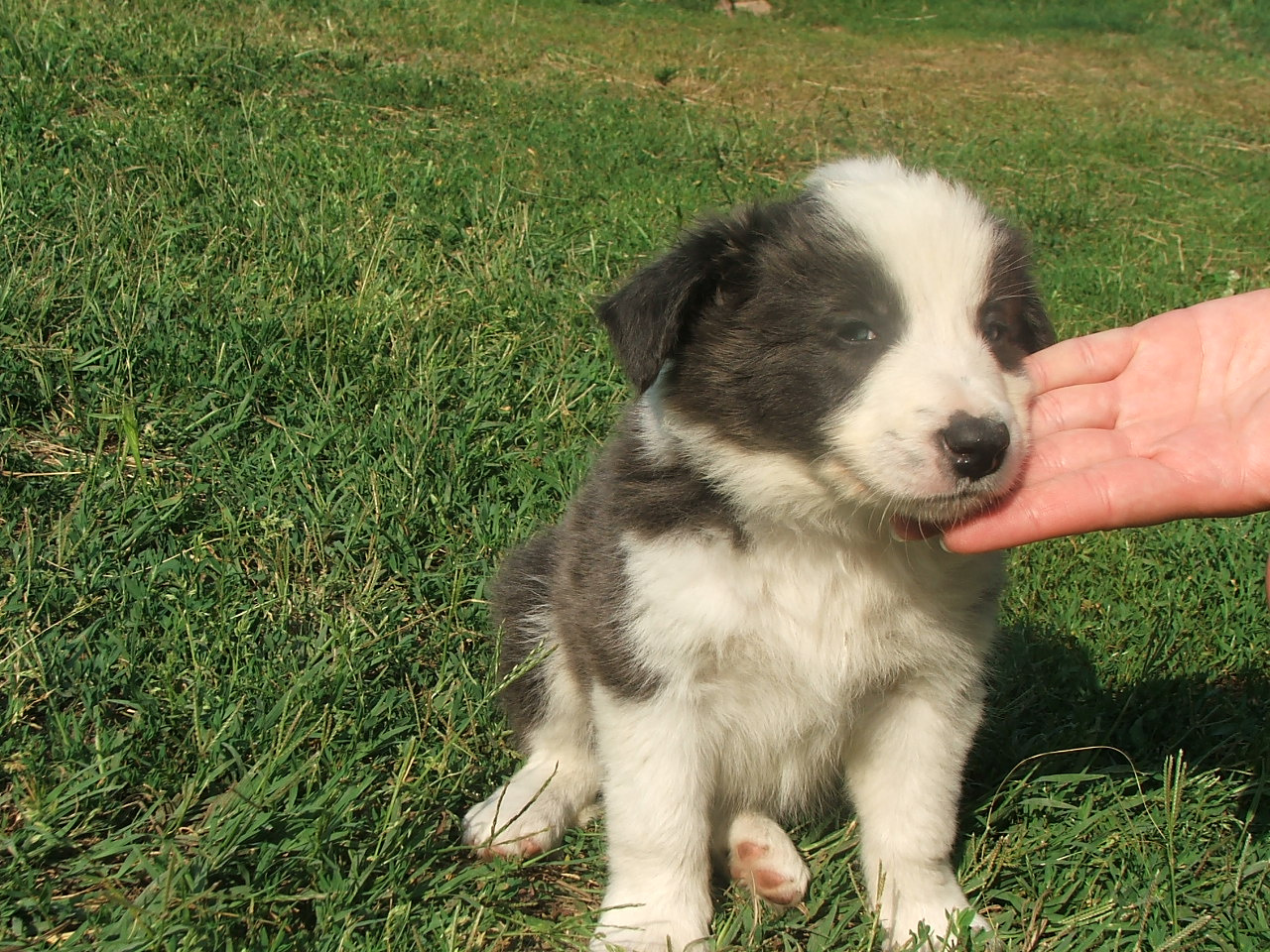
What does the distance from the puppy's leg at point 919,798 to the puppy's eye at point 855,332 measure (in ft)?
2.59

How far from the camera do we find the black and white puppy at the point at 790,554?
2.32 metres

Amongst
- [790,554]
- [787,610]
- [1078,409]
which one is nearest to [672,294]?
[790,554]

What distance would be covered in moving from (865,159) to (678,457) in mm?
888

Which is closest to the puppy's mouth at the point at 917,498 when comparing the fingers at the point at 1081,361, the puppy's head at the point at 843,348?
the puppy's head at the point at 843,348

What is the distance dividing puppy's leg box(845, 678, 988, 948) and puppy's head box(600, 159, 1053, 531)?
0.57 metres

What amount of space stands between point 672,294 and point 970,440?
68 cm

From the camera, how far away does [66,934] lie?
205cm

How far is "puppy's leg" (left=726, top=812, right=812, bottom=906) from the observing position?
2611 millimetres

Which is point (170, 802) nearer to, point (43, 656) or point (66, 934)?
point (66, 934)

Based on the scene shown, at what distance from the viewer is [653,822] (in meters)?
2.44

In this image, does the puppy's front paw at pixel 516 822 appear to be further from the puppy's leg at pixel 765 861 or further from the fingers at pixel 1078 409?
the fingers at pixel 1078 409

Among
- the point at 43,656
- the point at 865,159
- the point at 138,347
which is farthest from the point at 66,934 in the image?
the point at 865,159

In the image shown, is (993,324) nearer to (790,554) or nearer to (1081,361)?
(1081,361)

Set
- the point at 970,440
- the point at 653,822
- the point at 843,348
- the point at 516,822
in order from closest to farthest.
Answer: the point at 970,440 → the point at 843,348 → the point at 653,822 → the point at 516,822
